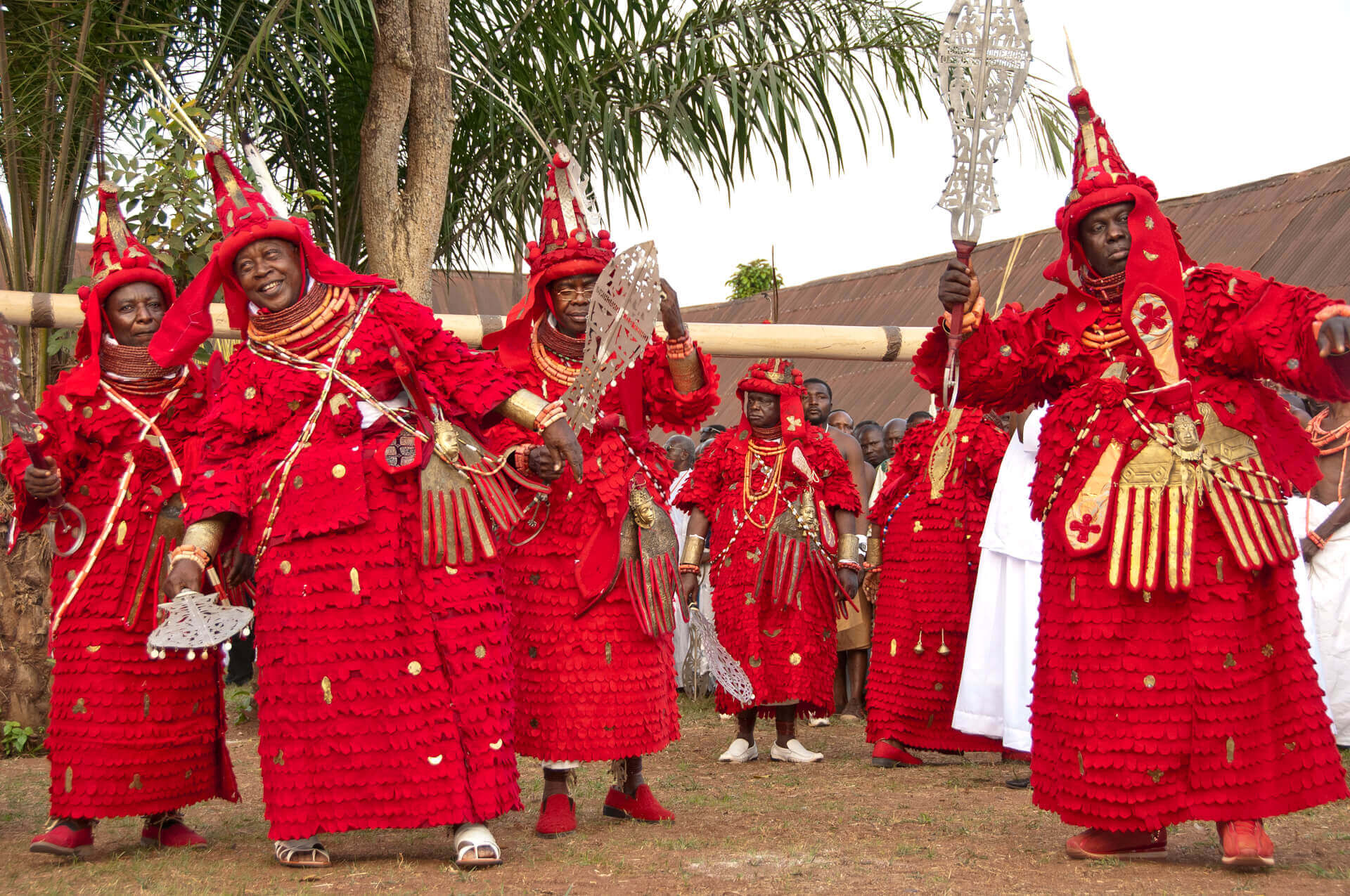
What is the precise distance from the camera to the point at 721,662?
6.45 meters

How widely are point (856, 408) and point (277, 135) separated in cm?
1043

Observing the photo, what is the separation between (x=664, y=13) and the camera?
376 inches

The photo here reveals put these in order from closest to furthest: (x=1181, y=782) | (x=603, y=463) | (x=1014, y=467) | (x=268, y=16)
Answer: (x=1181, y=782)
(x=603, y=463)
(x=1014, y=467)
(x=268, y=16)

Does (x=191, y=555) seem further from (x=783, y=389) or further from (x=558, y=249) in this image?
(x=783, y=389)

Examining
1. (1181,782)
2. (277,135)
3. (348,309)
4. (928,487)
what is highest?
(277,135)

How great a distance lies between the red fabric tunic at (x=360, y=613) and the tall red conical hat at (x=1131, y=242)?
2030 mm

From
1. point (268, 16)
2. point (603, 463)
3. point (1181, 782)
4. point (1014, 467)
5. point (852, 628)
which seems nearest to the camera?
point (1181, 782)

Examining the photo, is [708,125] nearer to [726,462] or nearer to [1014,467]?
[726,462]

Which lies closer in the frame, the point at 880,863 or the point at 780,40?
the point at 880,863

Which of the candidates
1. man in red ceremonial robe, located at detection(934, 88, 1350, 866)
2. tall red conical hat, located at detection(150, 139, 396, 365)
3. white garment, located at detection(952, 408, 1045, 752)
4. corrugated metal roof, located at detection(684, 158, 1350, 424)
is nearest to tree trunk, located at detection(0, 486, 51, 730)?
tall red conical hat, located at detection(150, 139, 396, 365)

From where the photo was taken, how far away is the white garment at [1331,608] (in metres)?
7.27

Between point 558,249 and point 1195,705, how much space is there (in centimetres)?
291

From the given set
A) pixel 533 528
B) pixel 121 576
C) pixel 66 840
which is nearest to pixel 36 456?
pixel 121 576

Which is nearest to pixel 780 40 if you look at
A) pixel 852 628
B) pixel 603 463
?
pixel 852 628
